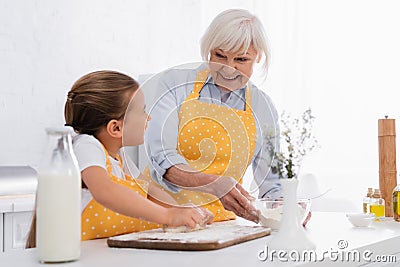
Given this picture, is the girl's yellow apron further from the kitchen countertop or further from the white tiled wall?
the white tiled wall

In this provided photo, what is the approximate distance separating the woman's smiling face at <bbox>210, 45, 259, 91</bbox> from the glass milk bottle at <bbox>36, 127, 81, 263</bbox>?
0.77m

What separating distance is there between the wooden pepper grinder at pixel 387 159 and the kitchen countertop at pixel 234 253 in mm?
402

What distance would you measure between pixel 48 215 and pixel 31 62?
2.03 meters

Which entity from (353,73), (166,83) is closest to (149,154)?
(166,83)

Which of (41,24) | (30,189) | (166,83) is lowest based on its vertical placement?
(30,189)

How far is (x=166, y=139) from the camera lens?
1.63m

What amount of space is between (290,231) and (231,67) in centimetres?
75

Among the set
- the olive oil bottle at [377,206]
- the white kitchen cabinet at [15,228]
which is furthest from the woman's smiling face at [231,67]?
the white kitchen cabinet at [15,228]

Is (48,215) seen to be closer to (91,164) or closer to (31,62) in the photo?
(91,164)

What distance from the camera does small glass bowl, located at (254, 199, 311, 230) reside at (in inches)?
57.6

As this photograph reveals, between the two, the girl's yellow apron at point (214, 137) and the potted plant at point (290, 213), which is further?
the girl's yellow apron at point (214, 137)

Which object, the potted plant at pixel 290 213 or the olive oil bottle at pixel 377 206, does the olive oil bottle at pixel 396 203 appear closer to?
the olive oil bottle at pixel 377 206

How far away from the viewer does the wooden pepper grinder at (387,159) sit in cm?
186

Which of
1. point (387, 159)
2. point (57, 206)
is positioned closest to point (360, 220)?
point (387, 159)
